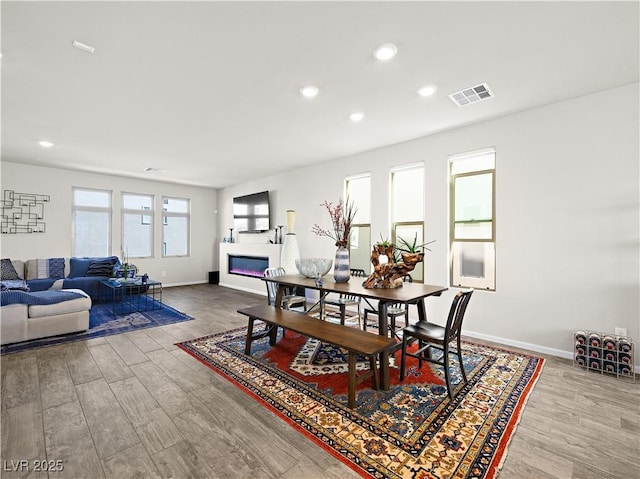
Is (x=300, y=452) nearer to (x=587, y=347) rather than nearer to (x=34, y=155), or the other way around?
(x=587, y=347)

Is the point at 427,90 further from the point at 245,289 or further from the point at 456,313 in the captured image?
the point at 245,289

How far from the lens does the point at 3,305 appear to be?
3.33m

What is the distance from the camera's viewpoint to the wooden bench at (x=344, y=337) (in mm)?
2207

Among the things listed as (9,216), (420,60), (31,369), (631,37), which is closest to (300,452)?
(31,369)

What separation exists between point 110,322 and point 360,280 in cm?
367

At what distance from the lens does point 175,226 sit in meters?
8.01

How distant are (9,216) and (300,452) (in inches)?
281

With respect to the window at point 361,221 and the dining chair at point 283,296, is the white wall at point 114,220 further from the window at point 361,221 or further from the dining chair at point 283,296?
the window at point 361,221

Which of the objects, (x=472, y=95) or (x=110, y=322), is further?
(x=110, y=322)

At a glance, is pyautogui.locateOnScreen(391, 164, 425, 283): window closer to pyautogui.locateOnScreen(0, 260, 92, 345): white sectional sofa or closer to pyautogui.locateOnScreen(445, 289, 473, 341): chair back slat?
pyautogui.locateOnScreen(445, 289, 473, 341): chair back slat

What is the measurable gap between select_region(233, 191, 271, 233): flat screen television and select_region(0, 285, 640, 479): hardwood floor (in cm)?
437

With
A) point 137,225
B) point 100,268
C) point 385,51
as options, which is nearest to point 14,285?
point 100,268

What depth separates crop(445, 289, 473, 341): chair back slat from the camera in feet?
7.47

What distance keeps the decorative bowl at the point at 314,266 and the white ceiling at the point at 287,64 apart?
1714 millimetres
